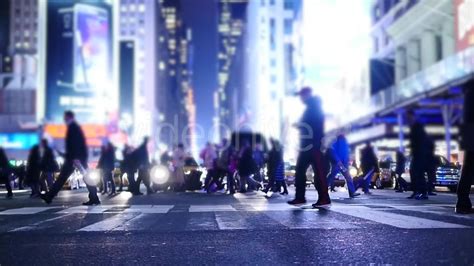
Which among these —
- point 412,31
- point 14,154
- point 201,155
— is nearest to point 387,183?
point 201,155

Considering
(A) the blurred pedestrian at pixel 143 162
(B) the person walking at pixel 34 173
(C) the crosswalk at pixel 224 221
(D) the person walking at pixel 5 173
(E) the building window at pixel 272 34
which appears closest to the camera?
(C) the crosswalk at pixel 224 221

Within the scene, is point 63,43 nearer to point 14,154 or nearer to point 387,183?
point 14,154

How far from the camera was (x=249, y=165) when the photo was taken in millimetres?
19578

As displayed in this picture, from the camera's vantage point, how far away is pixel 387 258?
4832mm

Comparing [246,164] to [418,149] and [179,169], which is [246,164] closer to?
[179,169]

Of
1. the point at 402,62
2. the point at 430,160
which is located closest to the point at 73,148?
the point at 430,160

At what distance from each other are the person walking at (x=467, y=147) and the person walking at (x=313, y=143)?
258cm

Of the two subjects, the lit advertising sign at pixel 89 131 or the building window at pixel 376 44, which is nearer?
the building window at pixel 376 44

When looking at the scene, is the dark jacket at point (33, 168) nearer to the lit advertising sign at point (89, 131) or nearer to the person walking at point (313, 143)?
the person walking at point (313, 143)

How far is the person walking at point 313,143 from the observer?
10.8m

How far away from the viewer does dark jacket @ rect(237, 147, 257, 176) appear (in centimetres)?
1947

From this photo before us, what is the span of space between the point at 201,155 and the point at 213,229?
625 inches

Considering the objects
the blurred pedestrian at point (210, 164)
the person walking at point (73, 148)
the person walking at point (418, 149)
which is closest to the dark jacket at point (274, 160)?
the blurred pedestrian at point (210, 164)

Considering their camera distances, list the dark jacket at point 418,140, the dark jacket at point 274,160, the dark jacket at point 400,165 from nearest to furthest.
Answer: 1. the dark jacket at point 418,140
2. the dark jacket at point 274,160
3. the dark jacket at point 400,165
